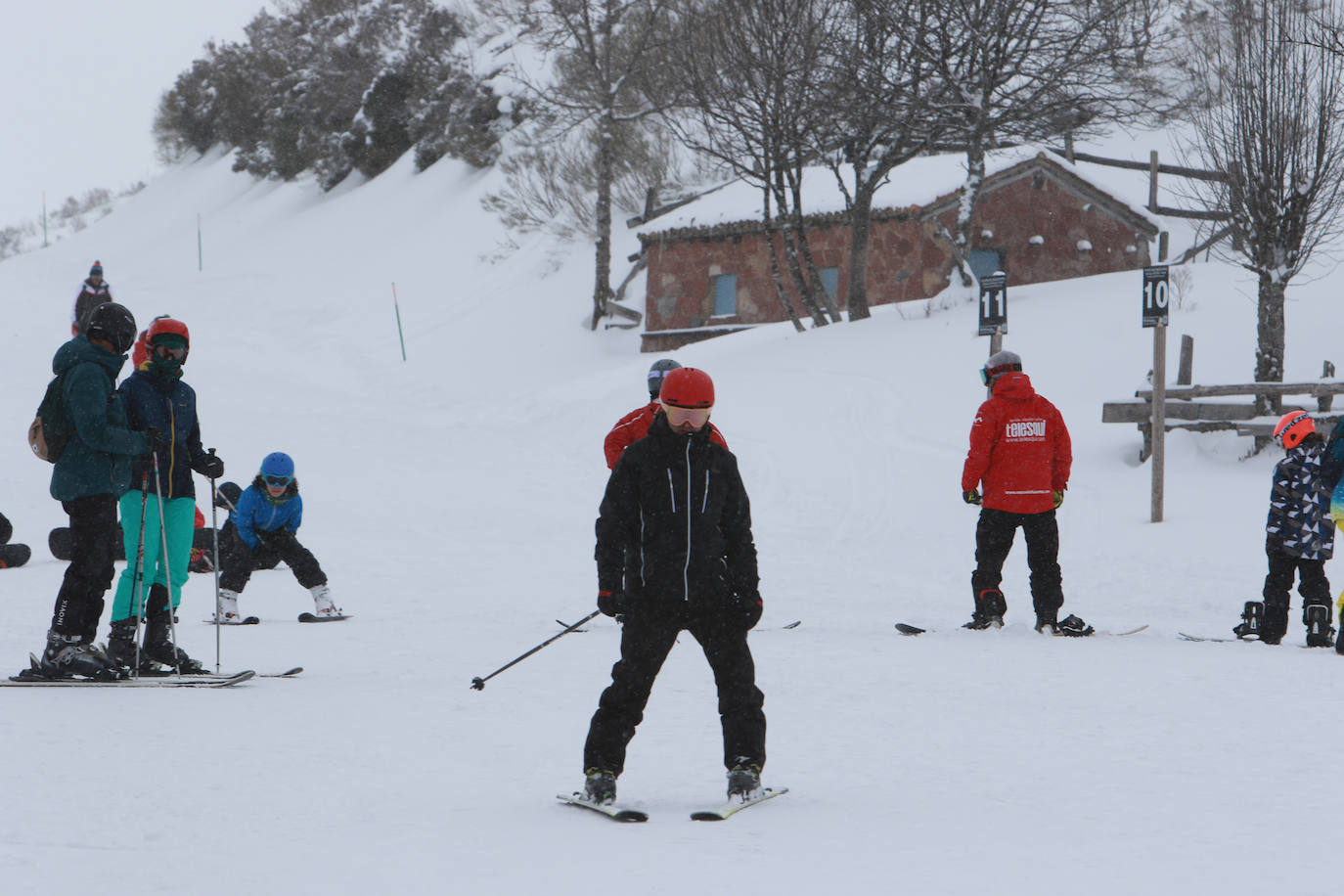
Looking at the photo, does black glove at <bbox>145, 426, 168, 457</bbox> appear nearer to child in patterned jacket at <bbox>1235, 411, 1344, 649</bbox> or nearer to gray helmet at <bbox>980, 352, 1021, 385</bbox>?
gray helmet at <bbox>980, 352, 1021, 385</bbox>

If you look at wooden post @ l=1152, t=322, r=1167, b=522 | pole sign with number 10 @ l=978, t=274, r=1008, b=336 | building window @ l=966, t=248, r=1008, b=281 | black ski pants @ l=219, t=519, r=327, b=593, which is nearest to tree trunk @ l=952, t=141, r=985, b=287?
building window @ l=966, t=248, r=1008, b=281

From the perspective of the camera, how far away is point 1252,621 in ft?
26.7

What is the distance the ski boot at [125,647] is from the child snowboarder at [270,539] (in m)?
2.74

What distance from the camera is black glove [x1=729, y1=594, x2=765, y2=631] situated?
421 centimetres

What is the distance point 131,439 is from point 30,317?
23377 mm

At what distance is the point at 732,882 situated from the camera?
335 centimetres

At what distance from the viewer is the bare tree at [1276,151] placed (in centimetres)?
A: 1630

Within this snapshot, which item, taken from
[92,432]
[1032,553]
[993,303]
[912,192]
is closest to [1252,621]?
[1032,553]

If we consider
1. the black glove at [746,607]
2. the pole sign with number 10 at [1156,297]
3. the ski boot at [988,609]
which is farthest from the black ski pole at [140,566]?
the pole sign with number 10 at [1156,297]

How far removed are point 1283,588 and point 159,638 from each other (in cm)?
643

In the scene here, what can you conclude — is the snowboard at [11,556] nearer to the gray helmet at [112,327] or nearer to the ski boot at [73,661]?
the ski boot at [73,661]

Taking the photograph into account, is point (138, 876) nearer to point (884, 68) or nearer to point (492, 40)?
point (884, 68)

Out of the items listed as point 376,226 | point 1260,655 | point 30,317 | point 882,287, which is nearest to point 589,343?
point 882,287

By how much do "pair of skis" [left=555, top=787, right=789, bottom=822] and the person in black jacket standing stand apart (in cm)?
3
